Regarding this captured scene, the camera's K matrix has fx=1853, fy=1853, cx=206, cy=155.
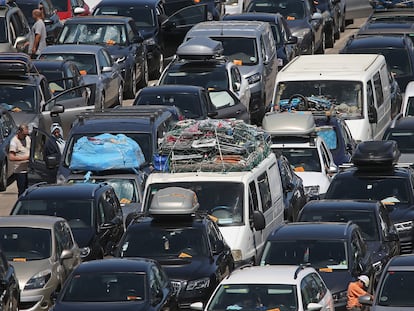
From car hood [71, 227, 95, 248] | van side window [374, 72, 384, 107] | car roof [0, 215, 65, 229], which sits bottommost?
van side window [374, 72, 384, 107]

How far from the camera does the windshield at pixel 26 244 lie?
968 inches

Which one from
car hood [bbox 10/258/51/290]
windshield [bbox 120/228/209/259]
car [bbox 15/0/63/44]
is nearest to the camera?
car hood [bbox 10/258/51/290]

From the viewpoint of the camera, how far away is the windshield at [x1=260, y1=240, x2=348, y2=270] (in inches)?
950

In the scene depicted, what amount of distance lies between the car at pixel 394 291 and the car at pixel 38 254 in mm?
4478

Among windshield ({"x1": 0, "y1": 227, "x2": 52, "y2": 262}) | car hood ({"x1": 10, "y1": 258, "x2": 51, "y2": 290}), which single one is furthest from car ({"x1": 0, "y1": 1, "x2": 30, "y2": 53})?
car hood ({"x1": 10, "y1": 258, "x2": 51, "y2": 290})

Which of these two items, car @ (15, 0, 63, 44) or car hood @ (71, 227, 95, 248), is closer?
car hood @ (71, 227, 95, 248)

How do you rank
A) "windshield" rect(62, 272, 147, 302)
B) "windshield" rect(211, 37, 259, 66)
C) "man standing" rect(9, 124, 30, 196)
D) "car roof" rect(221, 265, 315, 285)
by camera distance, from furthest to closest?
"windshield" rect(211, 37, 259, 66), "man standing" rect(9, 124, 30, 196), "windshield" rect(62, 272, 147, 302), "car roof" rect(221, 265, 315, 285)

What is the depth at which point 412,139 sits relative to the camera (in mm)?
33250

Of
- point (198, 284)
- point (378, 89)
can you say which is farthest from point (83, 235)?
point (378, 89)

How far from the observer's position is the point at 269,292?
21312 millimetres

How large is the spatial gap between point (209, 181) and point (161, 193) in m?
1.41

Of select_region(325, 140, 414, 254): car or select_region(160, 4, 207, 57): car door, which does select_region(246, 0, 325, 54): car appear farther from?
select_region(325, 140, 414, 254): car

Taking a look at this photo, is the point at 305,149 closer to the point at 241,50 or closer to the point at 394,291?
the point at 241,50

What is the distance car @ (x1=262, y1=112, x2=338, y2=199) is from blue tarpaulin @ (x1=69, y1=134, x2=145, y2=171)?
3.25m
